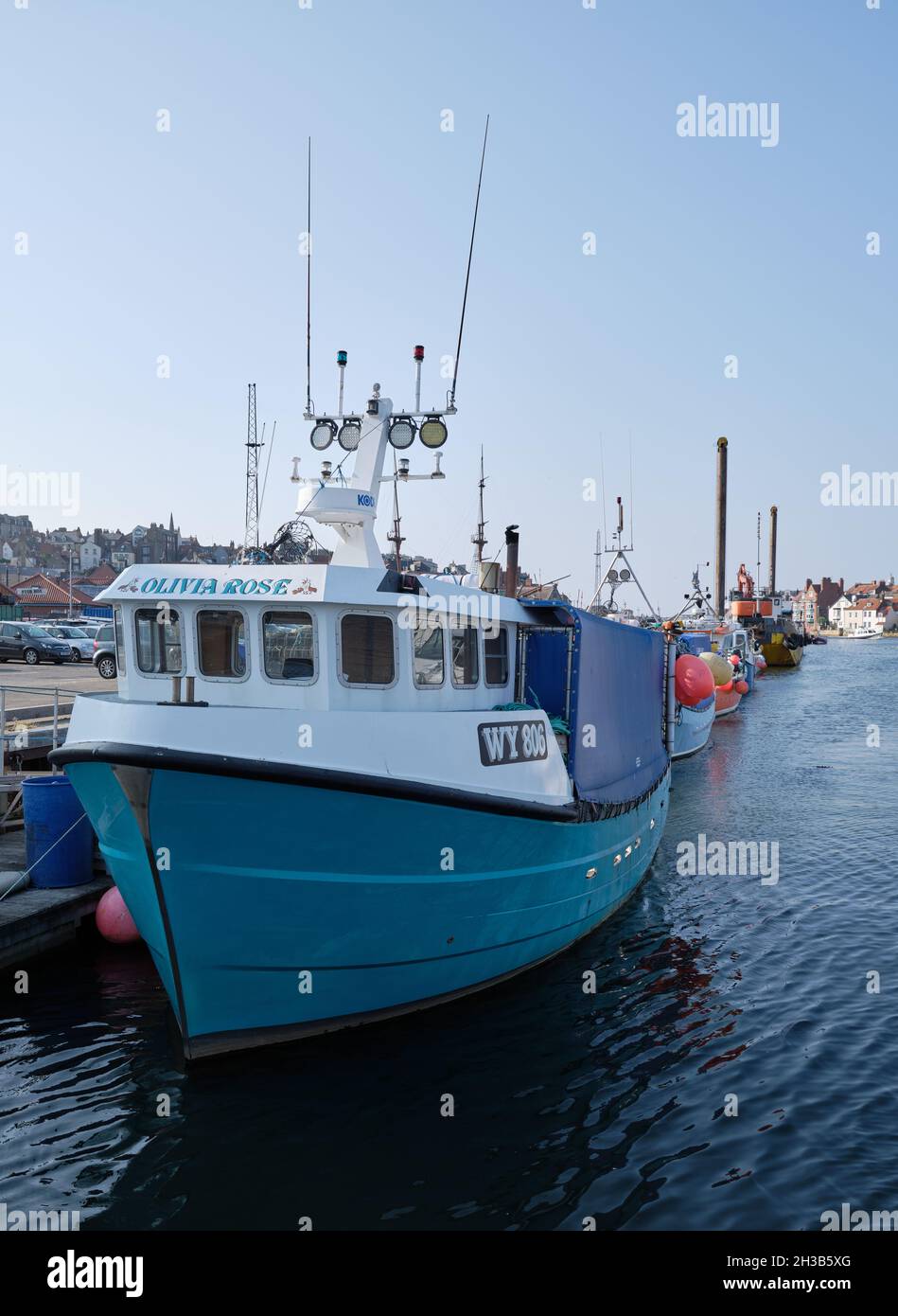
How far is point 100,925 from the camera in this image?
1146 cm

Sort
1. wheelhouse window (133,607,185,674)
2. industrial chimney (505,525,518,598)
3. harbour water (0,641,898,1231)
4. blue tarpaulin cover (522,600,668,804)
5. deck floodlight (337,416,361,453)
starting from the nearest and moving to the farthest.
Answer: harbour water (0,641,898,1231) < wheelhouse window (133,607,185,674) < blue tarpaulin cover (522,600,668,804) < deck floodlight (337,416,361,453) < industrial chimney (505,525,518,598)

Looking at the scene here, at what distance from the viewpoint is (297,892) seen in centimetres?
797

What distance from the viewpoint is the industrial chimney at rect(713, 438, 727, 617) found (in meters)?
75.4

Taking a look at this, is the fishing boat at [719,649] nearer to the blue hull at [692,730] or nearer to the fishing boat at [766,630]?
the blue hull at [692,730]

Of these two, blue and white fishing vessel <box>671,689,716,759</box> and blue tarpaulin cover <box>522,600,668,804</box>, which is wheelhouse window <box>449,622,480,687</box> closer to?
blue tarpaulin cover <box>522,600,668,804</box>

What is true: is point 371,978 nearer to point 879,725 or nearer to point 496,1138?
point 496,1138

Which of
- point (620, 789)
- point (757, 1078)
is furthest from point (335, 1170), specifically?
point (620, 789)

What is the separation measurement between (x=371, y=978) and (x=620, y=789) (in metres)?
4.78

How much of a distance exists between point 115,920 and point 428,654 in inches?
209

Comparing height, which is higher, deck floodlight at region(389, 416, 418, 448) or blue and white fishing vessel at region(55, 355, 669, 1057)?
deck floodlight at region(389, 416, 418, 448)

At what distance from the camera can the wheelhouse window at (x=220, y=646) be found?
9.11m

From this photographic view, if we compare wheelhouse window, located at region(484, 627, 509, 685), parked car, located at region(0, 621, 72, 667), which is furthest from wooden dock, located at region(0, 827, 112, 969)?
parked car, located at region(0, 621, 72, 667)

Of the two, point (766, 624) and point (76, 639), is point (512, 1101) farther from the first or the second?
point (766, 624)

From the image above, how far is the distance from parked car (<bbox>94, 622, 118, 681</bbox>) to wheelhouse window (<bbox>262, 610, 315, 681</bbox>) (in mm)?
13758
